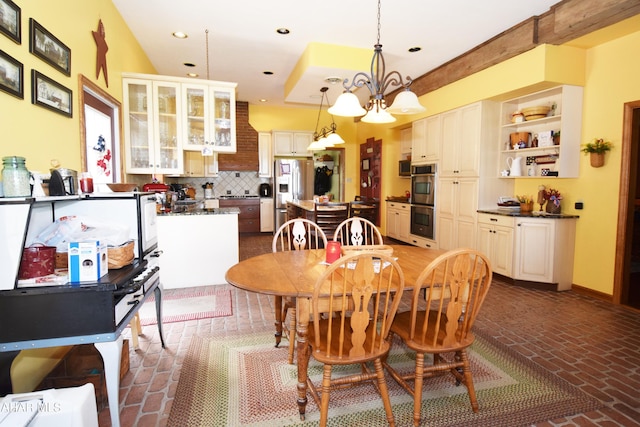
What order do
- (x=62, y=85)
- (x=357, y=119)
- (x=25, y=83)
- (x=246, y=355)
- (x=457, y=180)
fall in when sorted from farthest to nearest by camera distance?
(x=357, y=119)
(x=457, y=180)
(x=246, y=355)
(x=62, y=85)
(x=25, y=83)

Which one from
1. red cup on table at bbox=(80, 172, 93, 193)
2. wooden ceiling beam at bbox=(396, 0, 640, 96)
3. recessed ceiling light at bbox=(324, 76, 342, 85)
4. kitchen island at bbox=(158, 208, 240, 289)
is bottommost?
kitchen island at bbox=(158, 208, 240, 289)

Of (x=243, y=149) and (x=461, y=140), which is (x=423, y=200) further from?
(x=243, y=149)

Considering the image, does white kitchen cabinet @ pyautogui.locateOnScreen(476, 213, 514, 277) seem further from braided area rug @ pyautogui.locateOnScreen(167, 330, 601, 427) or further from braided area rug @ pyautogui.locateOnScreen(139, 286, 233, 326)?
braided area rug @ pyautogui.locateOnScreen(139, 286, 233, 326)

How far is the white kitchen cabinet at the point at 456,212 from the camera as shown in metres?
4.57

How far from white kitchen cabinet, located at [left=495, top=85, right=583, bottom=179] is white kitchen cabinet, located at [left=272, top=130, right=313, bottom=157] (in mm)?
4283

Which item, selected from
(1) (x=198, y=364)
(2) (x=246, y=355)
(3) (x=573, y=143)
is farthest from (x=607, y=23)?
(1) (x=198, y=364)

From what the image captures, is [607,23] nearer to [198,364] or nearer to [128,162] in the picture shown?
[198,364]

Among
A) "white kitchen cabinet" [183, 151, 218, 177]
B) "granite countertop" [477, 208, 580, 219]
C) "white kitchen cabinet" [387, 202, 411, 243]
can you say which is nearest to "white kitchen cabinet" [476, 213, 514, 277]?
"granite countertop" [477, 208, 580, 219]

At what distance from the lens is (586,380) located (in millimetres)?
2098

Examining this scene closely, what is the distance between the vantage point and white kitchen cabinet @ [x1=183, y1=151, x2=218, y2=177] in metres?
6.73

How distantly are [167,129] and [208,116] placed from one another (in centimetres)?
48

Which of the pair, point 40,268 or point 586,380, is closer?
point 40,268

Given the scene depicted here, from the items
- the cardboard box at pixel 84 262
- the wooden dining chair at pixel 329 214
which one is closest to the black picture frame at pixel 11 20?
the cardboard box at pixel 84 262

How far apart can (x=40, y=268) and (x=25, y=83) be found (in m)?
1.03
